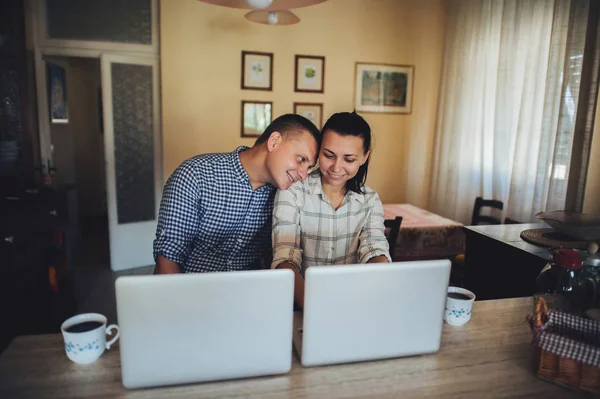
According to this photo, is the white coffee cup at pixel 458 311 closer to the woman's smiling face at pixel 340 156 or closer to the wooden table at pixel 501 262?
the woman's smiling face at pixel 340 156

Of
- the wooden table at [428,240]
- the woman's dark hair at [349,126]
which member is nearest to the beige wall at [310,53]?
the wooden table at [428,240]

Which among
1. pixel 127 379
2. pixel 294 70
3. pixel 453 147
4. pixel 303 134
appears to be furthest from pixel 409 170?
pixel 127 379

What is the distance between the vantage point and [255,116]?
411cm

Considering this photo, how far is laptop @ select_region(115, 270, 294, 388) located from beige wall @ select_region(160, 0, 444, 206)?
11.1 feet

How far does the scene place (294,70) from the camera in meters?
4.12

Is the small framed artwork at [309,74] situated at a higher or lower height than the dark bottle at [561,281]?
higher

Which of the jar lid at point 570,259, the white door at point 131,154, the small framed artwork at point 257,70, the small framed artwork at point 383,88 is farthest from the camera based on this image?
the small framed artwork at point 383,88

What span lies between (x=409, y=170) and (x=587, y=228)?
9.75 ft

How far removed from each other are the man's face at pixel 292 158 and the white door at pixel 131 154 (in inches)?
112

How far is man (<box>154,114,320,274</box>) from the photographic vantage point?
1.37m

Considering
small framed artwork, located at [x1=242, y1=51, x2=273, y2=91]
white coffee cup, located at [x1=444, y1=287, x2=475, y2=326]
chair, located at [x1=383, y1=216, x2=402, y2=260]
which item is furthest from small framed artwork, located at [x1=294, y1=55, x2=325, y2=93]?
white coffee cup, located at [x1=444, y1=287, x2=475, y2=326]

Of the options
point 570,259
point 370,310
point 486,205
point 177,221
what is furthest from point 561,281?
point 486,205

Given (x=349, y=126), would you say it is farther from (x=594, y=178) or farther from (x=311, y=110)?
(x=311, y=110)

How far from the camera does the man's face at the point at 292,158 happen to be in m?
1.38
